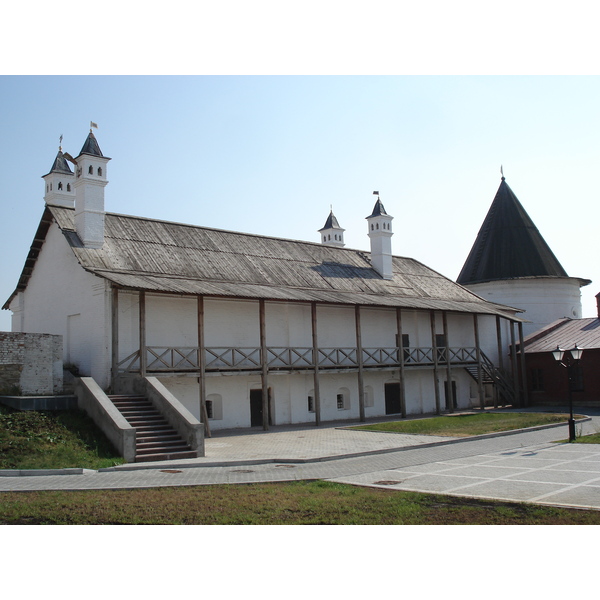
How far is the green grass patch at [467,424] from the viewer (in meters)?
19.6

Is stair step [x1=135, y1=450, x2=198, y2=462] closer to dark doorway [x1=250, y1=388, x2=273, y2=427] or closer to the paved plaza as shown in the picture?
the paved plaza

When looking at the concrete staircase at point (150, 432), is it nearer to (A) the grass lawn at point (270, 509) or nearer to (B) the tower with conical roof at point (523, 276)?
(A) the grass lawn at point (270, 509)

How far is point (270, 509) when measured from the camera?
860 cm

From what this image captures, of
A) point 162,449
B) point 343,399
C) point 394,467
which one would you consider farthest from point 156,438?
point 343,399

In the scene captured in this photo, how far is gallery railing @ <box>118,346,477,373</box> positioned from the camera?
19.7m

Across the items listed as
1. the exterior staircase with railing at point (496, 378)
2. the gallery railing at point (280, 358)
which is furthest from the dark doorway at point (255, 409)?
the exterior staircase with railing at point (496, 378)

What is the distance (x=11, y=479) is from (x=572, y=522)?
385 inches

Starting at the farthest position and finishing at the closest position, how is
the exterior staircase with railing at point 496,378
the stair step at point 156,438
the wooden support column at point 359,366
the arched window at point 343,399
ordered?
the exterior staircase with railing at point 496,378
the arched window at point 343,399
the wooden support column at point 359,366
the stair step at point 156,438

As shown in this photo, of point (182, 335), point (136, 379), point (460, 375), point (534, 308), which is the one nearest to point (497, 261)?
point (534, 308)

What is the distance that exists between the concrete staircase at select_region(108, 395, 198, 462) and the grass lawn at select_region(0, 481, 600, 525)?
181 inches

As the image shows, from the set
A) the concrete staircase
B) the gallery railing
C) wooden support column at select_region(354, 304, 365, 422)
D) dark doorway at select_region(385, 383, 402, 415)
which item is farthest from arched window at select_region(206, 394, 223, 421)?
dark doorway at select_region(385, 383, 402, 415)

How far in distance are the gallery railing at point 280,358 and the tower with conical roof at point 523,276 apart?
10.2 metres

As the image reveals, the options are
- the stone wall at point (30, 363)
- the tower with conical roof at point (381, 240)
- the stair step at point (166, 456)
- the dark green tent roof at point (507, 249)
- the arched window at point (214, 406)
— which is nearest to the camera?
the stair step at point (166, 456)

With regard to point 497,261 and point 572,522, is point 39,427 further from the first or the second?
point 497,261
